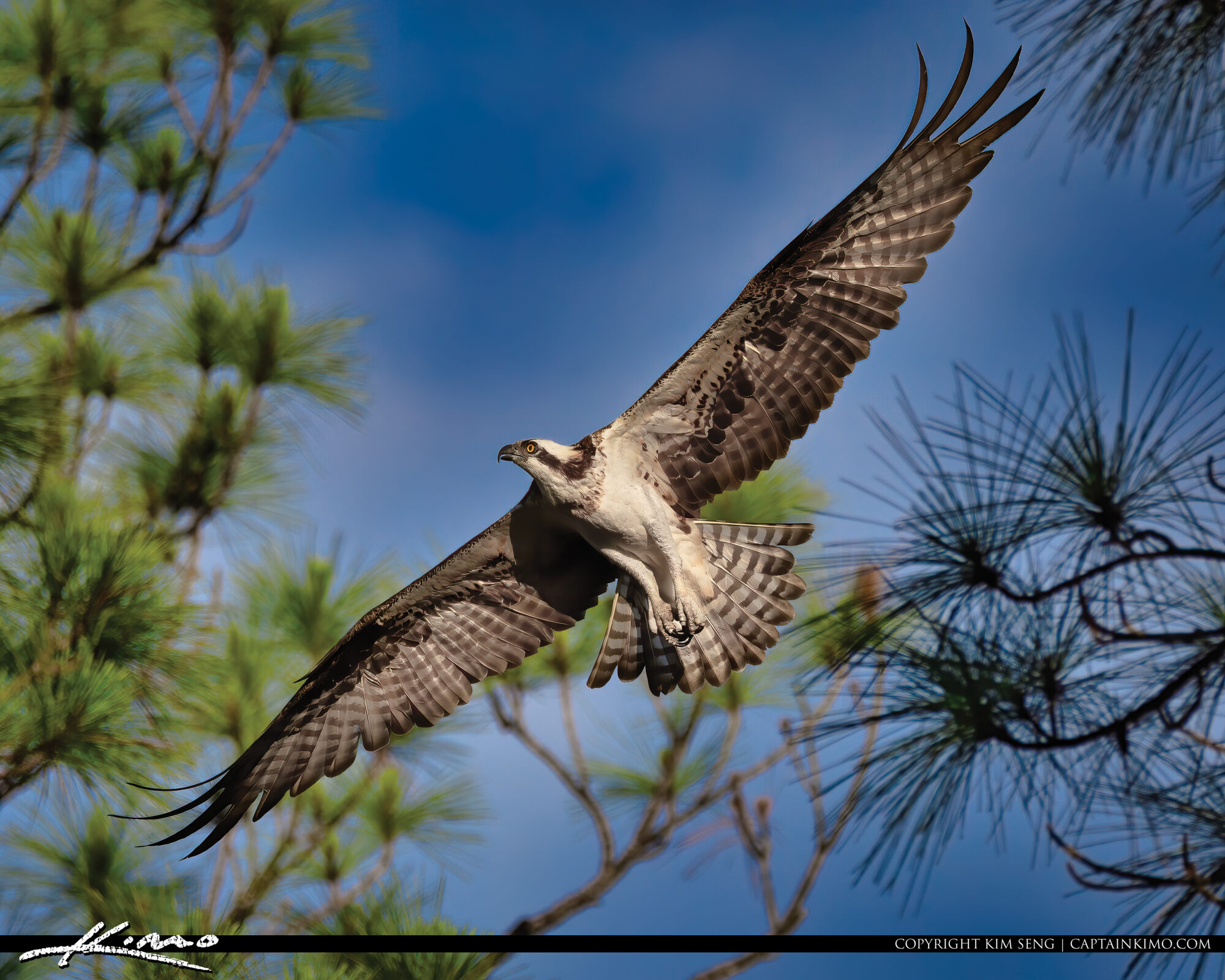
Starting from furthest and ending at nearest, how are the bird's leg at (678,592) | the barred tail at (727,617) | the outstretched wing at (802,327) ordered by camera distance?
the barred tail at (727,617), the bird's leg at (678,592), the outstretched wing at (802,327)

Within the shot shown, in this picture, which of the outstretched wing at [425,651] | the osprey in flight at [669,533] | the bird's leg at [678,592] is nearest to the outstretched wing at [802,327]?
the osprey in flight at [669,533]

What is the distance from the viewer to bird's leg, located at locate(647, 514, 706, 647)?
7.65ft

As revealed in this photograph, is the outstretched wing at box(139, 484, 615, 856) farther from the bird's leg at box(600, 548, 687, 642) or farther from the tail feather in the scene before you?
the bird's leg at box(600, 548, 687, 642)

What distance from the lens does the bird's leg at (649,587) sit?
2355 mm

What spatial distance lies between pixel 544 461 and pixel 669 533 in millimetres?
332

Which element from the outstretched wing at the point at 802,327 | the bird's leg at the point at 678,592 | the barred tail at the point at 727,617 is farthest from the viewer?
the barred tail at the point at 727,617

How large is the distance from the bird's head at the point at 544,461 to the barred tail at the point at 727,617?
1.27ft

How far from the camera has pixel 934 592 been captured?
1897 mm

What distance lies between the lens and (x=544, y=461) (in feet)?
7.39
